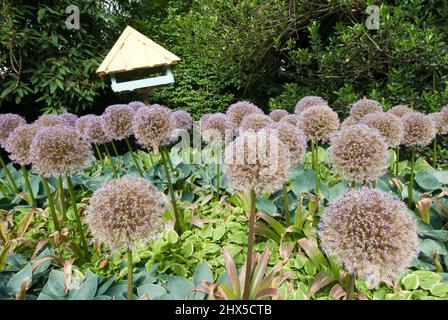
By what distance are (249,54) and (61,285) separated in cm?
479

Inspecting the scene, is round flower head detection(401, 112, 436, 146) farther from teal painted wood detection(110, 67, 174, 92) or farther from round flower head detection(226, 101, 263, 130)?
teal painted wood detection(110, 67, 174, 92)

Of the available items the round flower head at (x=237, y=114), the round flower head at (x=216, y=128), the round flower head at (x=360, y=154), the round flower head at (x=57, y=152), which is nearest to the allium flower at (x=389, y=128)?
the round flower head at (x=360, y=154)

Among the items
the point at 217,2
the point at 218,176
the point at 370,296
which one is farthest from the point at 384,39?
the point at 370,296

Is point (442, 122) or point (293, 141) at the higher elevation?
point (293, 141)

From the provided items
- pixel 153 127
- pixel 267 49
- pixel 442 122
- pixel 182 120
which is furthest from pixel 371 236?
pixel 267 49

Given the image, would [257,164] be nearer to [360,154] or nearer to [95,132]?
[360,154]

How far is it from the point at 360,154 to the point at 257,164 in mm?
735

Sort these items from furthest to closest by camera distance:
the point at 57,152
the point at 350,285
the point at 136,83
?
the point at 136,83 → the point at 57,152 → the point at 350,285

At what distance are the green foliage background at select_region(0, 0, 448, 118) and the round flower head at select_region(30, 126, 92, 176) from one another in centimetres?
373

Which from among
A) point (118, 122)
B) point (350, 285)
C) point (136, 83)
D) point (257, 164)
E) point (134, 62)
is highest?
point (134, 62)

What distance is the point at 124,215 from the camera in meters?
1.50

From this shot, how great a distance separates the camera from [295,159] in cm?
227
